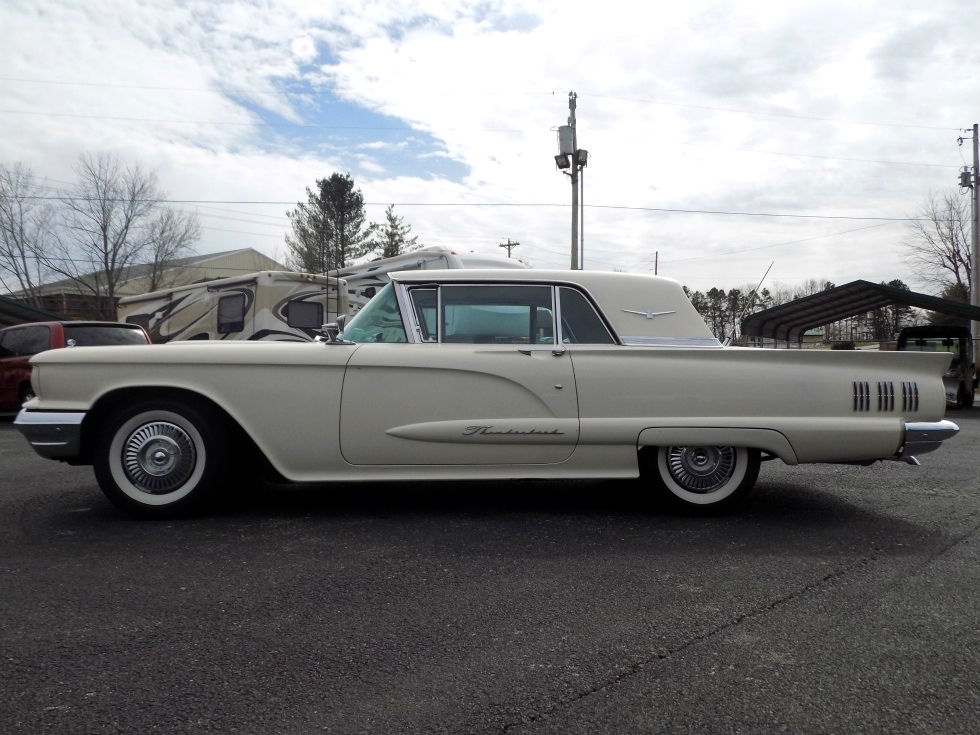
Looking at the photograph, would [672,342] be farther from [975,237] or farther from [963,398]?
[975,237]

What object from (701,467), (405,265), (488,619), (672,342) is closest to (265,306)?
(405,265)

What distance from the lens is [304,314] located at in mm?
12969

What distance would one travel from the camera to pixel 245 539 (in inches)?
161

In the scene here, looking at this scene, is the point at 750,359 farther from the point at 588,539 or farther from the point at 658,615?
the point at 658,615

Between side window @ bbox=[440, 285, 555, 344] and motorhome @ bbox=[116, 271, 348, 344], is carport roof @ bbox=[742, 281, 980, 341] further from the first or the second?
side window @ bbox=[440, 285, 555, 344]

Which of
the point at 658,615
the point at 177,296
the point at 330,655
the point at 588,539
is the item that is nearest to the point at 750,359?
the point at 588,539

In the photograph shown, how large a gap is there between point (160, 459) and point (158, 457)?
0.05 ft

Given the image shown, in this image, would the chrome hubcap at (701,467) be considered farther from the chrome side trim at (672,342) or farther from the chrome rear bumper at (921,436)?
the chrome rear bumper at (921,436)

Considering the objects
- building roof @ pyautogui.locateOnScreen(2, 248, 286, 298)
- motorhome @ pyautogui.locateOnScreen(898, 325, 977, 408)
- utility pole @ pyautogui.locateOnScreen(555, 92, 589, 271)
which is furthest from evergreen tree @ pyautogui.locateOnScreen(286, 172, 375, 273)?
motorhome @ pyautogui.locateOnScreen(898, 325, 977, 408)

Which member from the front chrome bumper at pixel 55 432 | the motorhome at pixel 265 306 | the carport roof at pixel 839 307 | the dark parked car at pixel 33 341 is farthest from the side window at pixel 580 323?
the carport roof at pixel 839 307

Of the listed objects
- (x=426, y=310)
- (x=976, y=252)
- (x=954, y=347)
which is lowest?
(x=954, y=347)

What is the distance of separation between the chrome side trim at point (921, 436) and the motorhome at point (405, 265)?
7.00m

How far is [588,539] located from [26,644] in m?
2.59

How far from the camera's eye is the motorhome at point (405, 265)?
11273mm
